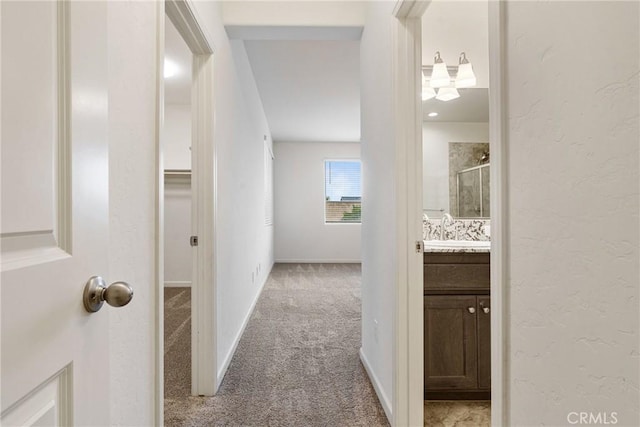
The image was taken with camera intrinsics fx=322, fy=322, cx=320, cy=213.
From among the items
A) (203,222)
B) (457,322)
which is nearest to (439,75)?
(457,322)

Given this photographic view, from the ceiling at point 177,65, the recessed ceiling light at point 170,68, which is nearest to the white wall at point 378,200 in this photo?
the ceiling at point 177,65

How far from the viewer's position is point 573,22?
56cm

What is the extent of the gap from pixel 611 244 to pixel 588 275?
68 millimetres

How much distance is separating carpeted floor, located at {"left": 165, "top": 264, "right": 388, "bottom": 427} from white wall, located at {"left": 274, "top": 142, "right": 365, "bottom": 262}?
308cm

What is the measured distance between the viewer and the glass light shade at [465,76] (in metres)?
2.23

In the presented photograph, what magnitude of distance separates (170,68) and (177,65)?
0.11 m

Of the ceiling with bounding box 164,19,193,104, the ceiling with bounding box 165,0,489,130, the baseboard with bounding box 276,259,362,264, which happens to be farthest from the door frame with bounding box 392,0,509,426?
the baseboard with bounding box 276,259,362,264

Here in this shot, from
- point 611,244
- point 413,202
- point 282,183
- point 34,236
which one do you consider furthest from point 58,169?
point 282,183

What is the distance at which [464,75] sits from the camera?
223 cm

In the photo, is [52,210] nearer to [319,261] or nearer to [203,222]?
[203,222]

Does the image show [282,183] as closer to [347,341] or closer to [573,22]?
[347,341]

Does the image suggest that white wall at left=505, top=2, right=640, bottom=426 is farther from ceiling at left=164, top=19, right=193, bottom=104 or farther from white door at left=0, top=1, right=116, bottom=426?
ceiling at left=164, top=19, right=193, bottom=104

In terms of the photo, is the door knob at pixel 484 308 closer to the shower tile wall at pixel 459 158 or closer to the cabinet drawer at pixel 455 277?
the cabinet drawer at pixel 455 277

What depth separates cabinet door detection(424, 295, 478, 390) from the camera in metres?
1.73
